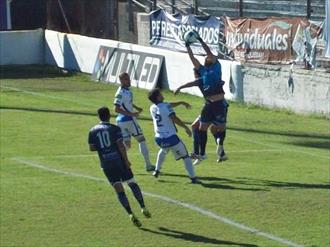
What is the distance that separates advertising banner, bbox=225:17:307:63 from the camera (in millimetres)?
30000

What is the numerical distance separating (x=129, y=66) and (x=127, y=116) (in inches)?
613

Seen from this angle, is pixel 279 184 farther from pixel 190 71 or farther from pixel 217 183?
pixel 190 71

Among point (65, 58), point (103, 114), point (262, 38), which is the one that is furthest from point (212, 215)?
point (65, 58)

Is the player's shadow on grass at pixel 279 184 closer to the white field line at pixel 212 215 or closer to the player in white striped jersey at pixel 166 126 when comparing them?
the player in white striped jersey at pixel 166 126

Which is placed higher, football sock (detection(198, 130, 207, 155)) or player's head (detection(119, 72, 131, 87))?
player's head (detection(119, 72, 131, 87))

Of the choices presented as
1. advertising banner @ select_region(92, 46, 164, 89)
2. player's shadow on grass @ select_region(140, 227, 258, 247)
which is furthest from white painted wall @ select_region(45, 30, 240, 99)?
player's shadow on grass @ select_region(140, 227, 258, 247)

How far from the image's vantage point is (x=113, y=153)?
1559 centimetres

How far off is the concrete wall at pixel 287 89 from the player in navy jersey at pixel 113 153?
1255 centimetres

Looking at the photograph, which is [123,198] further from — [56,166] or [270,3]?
[270,3]

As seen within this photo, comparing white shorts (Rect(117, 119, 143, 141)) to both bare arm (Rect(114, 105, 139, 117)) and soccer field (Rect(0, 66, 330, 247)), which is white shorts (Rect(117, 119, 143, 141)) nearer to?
bare arm (Rect(114, 105, 139, 117))

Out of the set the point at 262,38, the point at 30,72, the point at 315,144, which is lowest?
the point at 30,72

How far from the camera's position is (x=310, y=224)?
51.6 ft

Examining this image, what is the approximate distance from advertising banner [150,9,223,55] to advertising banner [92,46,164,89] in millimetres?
1396

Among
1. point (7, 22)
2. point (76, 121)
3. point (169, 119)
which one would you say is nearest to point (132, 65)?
point (76, 121)
